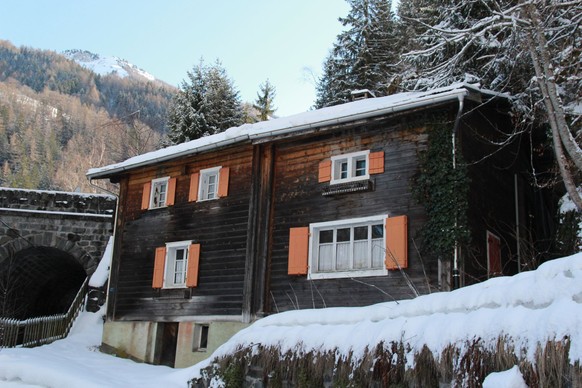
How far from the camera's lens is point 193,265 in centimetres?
1702

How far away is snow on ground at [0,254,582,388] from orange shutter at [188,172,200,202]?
661cm

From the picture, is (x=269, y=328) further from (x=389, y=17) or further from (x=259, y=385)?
(x=389, y=17)

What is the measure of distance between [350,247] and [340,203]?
3.59 feet

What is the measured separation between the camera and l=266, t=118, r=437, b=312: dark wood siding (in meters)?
13.7

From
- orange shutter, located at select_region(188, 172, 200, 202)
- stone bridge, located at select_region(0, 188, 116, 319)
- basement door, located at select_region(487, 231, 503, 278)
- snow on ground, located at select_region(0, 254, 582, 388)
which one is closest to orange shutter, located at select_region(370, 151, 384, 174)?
basement door, located at select_region(487, 231, 503, 278)

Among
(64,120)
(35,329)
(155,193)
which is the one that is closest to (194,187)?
(155,193)

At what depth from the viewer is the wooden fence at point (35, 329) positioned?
62.7 ft

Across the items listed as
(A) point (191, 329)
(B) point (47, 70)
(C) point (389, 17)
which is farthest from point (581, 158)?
(B) point (47, 70)

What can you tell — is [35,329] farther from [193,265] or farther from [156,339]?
[193,265]

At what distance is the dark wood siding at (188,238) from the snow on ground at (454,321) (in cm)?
460

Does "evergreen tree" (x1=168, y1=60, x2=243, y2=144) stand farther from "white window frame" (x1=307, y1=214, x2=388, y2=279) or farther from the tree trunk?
the tree trunk

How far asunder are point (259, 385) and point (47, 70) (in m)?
141

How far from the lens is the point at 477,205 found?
1405 centimetres

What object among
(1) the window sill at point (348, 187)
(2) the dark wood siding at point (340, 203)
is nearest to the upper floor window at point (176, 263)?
(2) the dark wood siding at point (340, 203)
